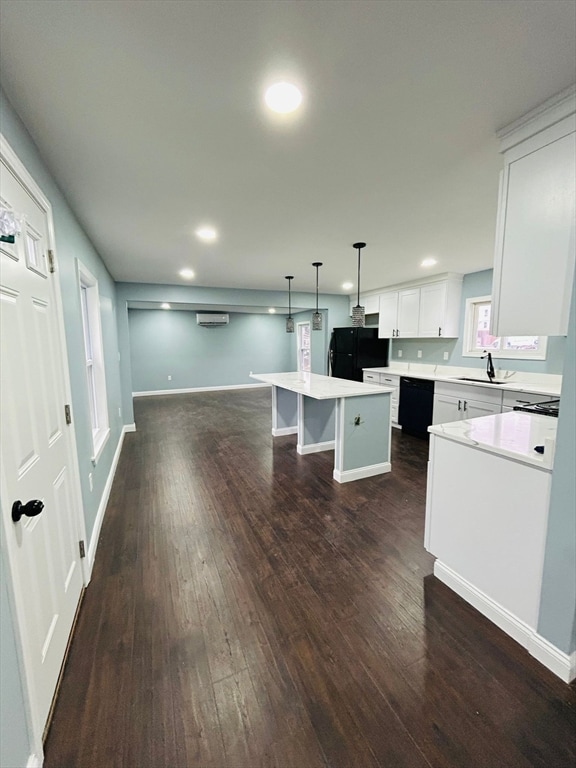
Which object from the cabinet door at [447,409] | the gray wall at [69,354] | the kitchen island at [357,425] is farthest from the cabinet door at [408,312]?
the gray wall at [69,354]

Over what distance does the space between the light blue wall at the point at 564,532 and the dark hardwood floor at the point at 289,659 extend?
0.78 feet

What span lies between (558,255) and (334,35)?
126 cm

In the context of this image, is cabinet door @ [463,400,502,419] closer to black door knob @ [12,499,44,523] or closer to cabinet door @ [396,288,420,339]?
cabinet door @ [396,288,420,339]

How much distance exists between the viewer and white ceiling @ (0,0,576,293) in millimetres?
967

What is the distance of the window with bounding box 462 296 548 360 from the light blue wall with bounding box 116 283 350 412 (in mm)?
2616

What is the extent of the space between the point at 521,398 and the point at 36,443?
14.3 feet

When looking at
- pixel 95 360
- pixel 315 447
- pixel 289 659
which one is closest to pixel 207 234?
pixel 95 360

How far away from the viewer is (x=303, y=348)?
29.9 feet

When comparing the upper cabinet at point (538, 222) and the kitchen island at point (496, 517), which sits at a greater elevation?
the upper cabinet at point (538, 222)

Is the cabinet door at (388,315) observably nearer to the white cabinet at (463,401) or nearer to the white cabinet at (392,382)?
the white cabinet at (392,382)

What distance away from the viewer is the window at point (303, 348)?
8688 mm

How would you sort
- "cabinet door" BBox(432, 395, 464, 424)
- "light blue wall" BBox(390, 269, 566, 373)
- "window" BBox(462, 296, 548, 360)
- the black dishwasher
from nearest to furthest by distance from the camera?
"light blue wall" BBox(390, 269, 566, 373), "window" BBox(462, 296, 548, 360), "cabinet door" BBox(432, 395, 464, 424), the black dishwasher

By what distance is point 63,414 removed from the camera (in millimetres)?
1713

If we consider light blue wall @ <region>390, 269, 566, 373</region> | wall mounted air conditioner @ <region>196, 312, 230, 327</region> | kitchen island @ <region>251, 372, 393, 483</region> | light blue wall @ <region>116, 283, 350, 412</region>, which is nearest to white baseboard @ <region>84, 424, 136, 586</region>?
light blue wall @ <region>116, 283, 350, 412</region>
